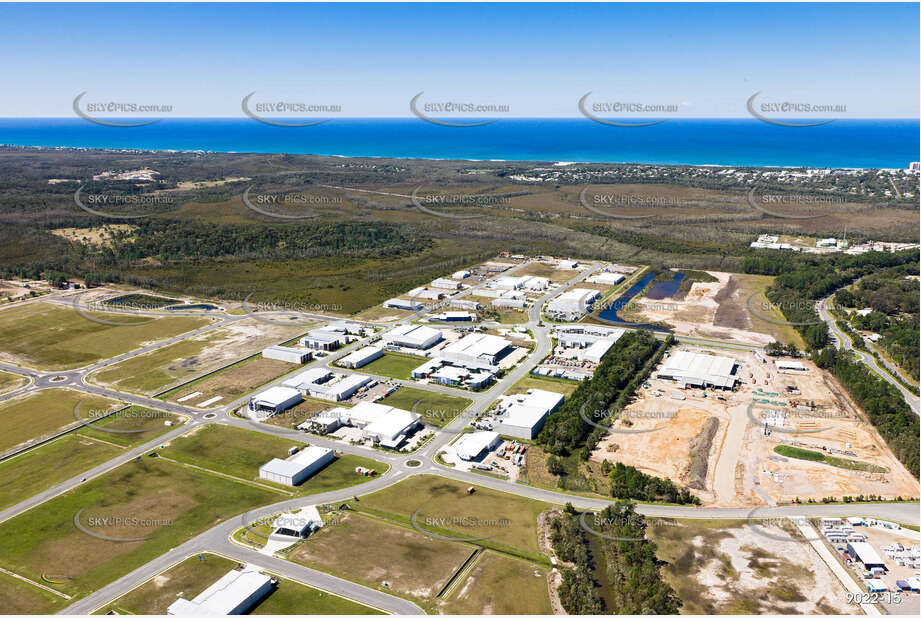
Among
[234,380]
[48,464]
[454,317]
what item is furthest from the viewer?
[454,317]

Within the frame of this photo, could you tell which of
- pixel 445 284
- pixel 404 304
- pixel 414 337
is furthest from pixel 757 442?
pixel 445 284

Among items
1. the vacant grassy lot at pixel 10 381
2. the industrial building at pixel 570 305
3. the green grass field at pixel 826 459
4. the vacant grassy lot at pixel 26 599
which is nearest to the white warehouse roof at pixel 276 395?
the vacant grassy lot at pixel 26 599

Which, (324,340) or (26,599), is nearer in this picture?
(26,599)

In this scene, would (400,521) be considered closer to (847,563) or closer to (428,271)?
(847,563)

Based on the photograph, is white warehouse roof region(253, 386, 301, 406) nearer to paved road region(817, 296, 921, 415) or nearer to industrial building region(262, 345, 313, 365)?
industrial building region(262, 345, 313, 365)

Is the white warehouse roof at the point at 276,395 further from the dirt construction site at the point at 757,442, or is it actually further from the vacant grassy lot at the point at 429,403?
the dirt construction site at the point at 757,442

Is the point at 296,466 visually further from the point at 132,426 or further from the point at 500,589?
the point at 500,589

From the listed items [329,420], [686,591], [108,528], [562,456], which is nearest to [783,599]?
[686,591]
